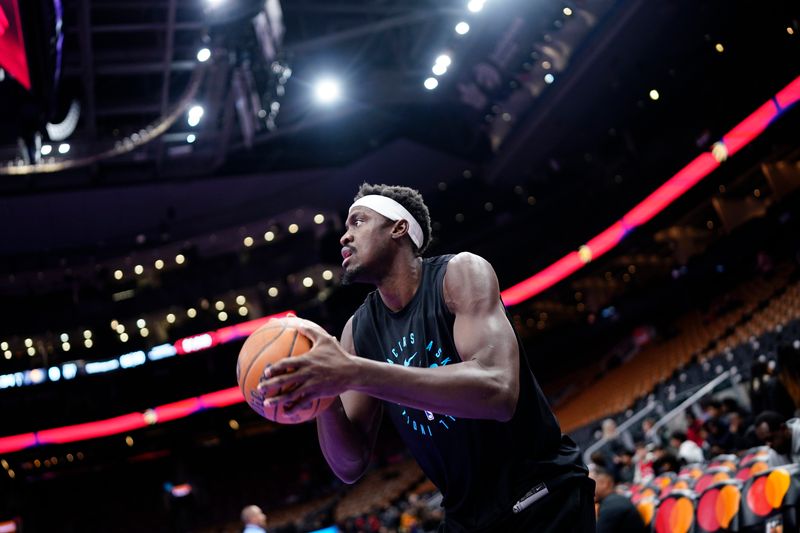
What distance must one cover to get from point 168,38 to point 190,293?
11.3 metres

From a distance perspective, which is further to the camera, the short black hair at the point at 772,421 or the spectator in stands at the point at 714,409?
the spectator in stands at the point at 714,409

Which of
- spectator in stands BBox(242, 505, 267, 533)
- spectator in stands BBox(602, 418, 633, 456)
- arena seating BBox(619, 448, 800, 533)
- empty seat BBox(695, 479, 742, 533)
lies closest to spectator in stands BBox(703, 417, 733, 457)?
arena seating BBox(619, 448, 800, 533)

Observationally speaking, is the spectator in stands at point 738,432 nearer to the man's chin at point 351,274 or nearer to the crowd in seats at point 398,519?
the crowd in seats at point 398,519

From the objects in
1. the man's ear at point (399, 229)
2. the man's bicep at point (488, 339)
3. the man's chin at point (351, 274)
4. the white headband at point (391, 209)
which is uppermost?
the white headband at point (391, 209)

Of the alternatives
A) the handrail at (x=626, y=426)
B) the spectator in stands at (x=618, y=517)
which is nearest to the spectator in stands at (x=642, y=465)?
the handrail at (x=626, y=426)

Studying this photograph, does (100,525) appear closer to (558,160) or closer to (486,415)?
(558,160)

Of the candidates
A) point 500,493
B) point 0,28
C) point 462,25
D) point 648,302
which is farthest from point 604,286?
point 500,493

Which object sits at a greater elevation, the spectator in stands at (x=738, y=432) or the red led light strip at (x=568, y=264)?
the red led light strip at (x=568, y=264)

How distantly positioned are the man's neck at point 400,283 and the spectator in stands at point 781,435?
14.8 feet

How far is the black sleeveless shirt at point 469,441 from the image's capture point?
2.40 metres

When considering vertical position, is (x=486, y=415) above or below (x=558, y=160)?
below

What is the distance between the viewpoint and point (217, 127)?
68.6ft

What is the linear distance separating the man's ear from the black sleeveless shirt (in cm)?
16

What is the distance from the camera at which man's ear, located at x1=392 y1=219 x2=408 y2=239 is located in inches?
107
